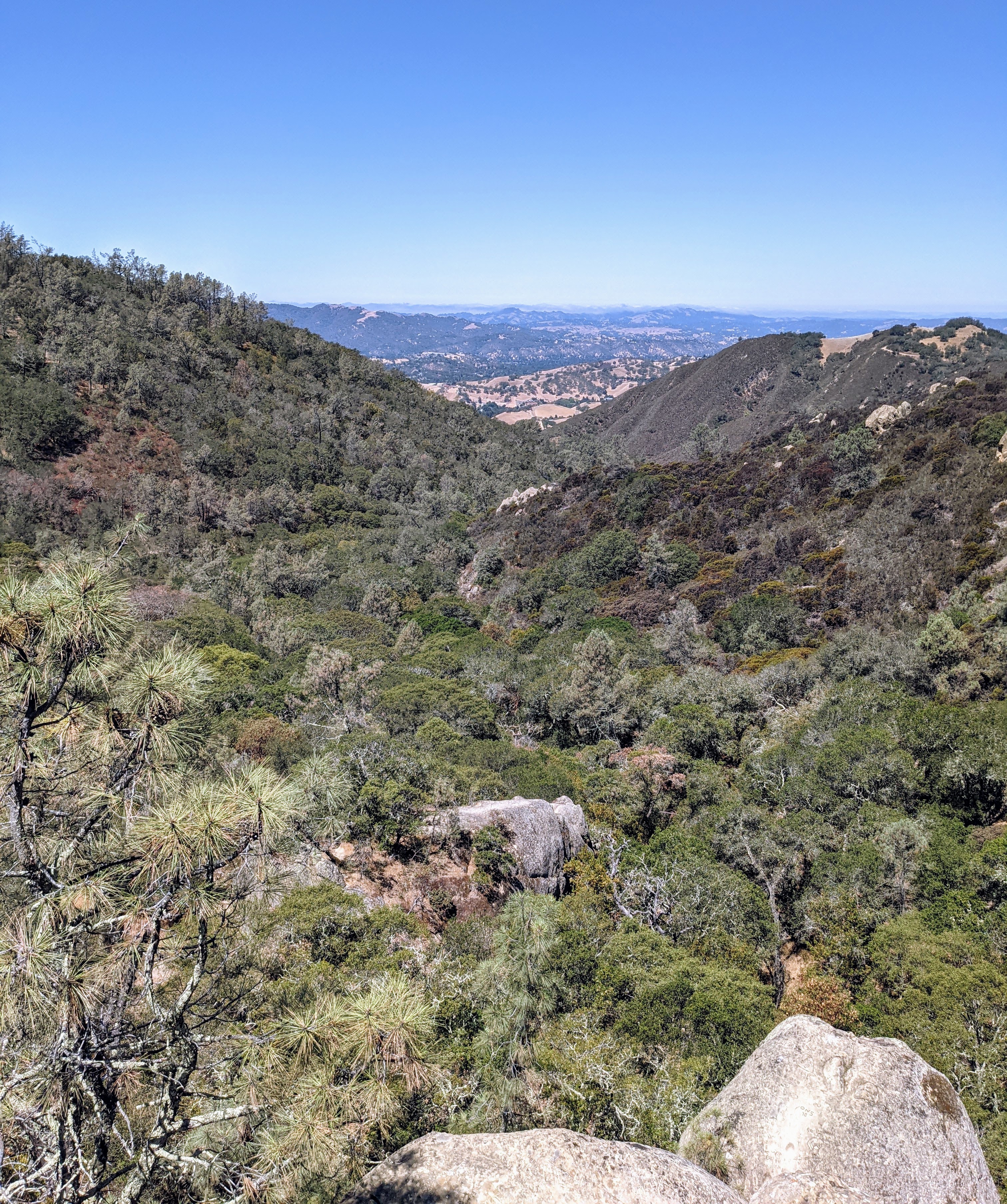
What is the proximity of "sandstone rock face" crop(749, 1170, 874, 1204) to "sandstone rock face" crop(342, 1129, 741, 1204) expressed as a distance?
58 cm

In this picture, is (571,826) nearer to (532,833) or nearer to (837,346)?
(532,833)

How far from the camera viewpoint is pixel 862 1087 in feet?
25.3

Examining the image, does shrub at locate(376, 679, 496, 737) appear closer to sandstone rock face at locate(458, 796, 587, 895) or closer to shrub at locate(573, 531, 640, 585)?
sandstone rock face at locate(458, 796, 587, 895)

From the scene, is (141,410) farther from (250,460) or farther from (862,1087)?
(862,1087)

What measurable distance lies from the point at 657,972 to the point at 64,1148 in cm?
1016

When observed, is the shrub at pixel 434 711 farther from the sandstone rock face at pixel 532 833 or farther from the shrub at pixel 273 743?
the sandstone rock face at pixel 532 833

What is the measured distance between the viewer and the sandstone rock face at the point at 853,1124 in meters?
7.03

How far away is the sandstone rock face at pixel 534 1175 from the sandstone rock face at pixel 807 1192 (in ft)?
1.90

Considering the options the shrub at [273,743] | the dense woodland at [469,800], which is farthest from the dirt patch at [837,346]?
the shrub at [273,743]

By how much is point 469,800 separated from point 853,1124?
1401 cm

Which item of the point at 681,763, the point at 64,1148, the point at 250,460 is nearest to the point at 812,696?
the point at 681,763

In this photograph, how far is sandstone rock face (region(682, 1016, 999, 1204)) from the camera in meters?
7.03

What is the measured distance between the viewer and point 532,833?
18281 millimetres

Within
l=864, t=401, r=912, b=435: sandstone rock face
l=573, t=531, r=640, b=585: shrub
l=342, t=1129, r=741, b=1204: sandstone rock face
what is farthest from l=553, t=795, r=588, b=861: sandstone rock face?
l=864, t=401, r=912, b=435: sandstone rock face
